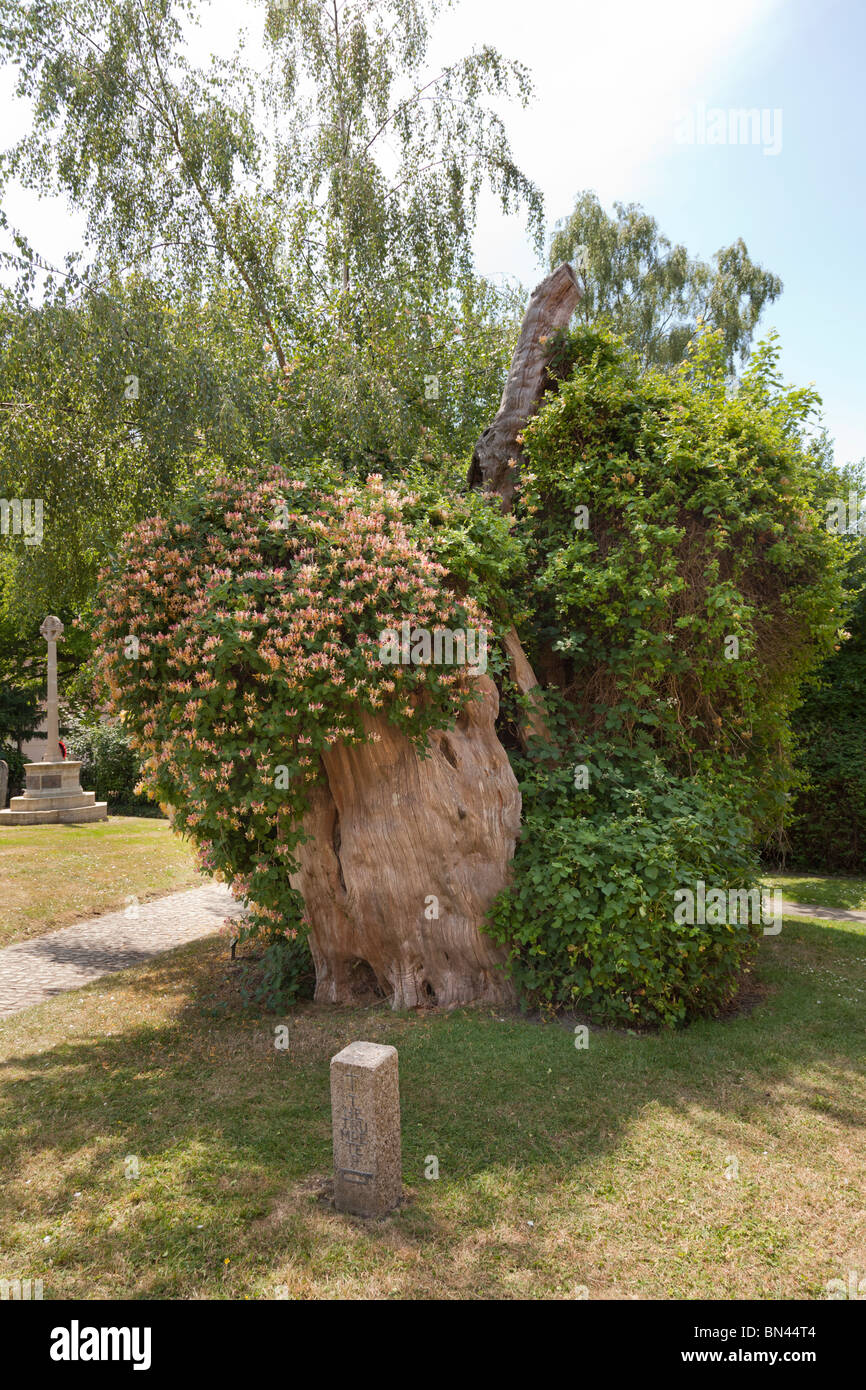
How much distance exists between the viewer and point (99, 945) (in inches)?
372

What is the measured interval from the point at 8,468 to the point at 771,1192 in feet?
27.1

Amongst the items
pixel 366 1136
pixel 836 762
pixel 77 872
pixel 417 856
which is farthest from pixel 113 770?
pixel 366 1136

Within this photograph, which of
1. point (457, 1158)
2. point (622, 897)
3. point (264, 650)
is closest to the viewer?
point (457, 1158)

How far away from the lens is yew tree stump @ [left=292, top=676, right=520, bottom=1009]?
20.4 ft

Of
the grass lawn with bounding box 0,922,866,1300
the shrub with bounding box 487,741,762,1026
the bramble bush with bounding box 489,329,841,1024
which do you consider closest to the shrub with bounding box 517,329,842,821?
the bramble bush with bounding box 489,329,841,1024

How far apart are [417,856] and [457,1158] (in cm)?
238

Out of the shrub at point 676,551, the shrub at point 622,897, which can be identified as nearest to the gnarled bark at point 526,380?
the shrub at point 676,551

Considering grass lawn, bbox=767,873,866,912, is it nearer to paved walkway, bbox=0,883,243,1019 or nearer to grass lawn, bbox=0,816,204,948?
paved walkway, bbox=0,883,243,1019

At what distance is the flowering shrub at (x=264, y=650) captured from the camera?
5.29 m

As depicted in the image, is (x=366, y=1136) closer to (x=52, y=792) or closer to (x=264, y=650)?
(x=264, y=650)

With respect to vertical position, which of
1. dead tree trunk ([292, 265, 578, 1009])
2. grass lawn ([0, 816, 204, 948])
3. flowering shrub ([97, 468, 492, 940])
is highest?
flowering shrub ([97, 468, 492, 940])

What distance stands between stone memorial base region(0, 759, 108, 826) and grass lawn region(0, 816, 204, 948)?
93 centimetres

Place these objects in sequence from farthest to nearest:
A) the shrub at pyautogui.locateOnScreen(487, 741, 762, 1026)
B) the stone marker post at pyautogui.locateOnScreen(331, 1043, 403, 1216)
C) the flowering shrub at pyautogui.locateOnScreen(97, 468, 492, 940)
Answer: the shrub at pyautogui.locateOnScreen(487, 741, 762, 1026)
the flowering shrub at pyautogui.locateOnScreen(97, 468, 492, 940)
the stone marker post at pyautogui.locateOnScreen(331, 1043, 403, 1216)

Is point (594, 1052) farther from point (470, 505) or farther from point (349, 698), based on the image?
point (470, 505)
